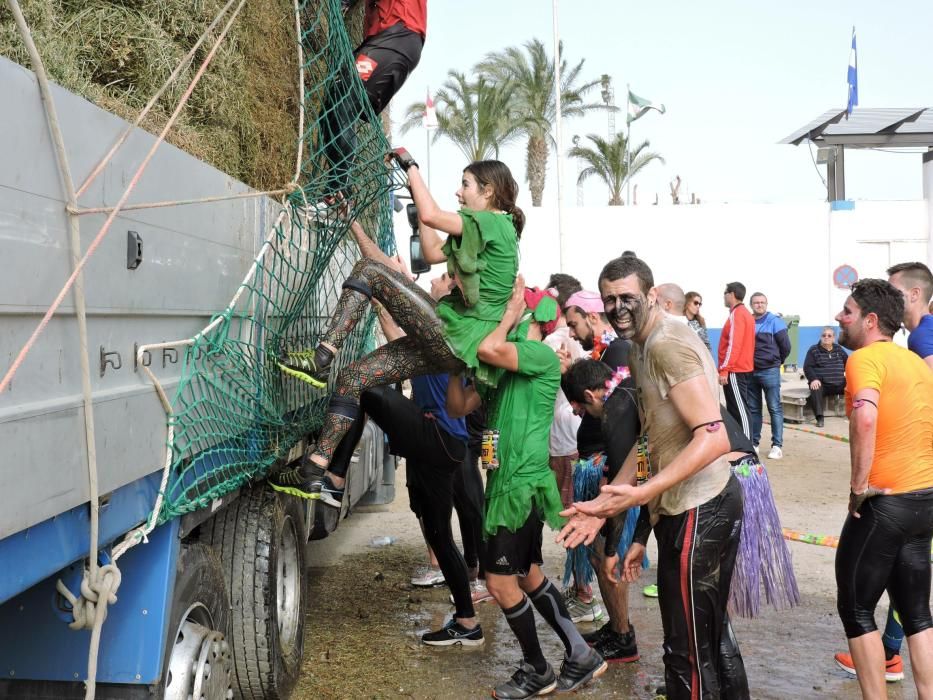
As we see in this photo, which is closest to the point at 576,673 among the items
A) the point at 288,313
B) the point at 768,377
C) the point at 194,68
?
the point at 288,313

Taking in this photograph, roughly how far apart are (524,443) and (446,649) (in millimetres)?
1404

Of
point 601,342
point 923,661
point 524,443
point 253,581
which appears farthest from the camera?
point 601,342

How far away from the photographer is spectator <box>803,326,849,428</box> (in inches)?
524

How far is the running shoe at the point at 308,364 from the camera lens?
3562mm

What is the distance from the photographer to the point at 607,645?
4.55 metres

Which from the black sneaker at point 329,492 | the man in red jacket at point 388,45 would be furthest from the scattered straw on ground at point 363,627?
the man in red jacket at point 388,45

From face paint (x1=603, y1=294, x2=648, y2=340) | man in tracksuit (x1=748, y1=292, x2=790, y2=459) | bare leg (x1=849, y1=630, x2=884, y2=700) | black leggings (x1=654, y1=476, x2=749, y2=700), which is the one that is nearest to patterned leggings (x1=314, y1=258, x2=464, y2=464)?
face paint (x1=603, y1=294, x2=648, y2=340)

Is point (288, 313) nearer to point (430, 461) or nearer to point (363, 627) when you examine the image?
point (430, 461)

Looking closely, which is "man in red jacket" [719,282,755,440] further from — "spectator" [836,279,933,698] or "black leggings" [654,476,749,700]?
"black leggings" [654,476,749,700]

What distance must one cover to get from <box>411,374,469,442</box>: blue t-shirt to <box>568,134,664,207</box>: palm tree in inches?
1095

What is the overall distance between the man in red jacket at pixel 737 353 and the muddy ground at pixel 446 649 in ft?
10.0

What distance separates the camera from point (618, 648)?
4535 millimetres

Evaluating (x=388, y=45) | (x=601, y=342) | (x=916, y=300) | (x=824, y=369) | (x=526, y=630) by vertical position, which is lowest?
(x=526, y=630)

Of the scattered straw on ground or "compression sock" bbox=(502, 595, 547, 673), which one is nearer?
"compression sock" bbox=(502, 595, 547, 673)
